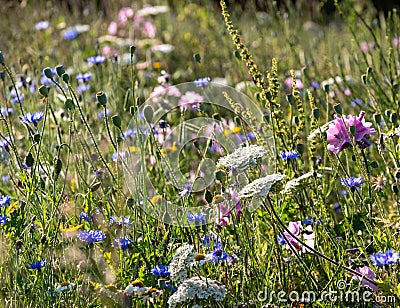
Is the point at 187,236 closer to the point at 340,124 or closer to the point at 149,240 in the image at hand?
the point at 149,240

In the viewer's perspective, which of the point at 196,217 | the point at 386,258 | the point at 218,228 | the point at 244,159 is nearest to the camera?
the point at 386,258

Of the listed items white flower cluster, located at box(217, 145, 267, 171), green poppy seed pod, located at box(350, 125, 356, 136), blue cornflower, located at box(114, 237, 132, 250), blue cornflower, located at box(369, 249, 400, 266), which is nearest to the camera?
Answer: blue cornflower, located at box(369, 249, 400, 266)

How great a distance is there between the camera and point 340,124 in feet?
5.86

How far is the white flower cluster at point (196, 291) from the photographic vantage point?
1569mm

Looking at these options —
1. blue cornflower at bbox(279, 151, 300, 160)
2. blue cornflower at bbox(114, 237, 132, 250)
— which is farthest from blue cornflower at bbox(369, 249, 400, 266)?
blue cornflower at bbox(114, 237, 132, 250)

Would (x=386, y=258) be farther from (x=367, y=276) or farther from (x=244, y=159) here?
(x=244, y=159)

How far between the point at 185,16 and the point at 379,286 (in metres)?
4.61

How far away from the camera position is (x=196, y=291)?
1576 millimetres

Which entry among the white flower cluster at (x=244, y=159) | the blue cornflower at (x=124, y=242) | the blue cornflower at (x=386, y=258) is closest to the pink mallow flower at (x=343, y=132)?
the white flower cluster at (x=244, y=159)

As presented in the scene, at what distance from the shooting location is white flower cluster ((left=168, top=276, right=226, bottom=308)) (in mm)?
1569

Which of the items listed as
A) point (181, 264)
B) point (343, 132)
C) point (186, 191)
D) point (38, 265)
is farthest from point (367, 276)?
point (38, 265)

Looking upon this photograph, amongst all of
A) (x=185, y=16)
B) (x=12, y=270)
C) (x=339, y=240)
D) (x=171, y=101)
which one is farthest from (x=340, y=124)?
(x=185, y=16)

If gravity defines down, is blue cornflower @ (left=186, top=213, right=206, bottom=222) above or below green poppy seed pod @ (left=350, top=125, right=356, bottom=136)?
below

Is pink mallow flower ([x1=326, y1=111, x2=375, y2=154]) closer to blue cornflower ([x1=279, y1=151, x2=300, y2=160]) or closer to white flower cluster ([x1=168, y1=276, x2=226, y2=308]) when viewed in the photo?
blue cornflower ([x1=279, y1=151, x2=300, y2=160])
